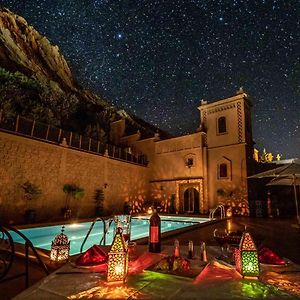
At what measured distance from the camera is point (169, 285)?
130 centimetres

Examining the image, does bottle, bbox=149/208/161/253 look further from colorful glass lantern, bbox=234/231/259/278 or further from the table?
colorful glass lantern, bbox=234/231/259/278

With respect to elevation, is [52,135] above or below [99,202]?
above

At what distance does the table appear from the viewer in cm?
116

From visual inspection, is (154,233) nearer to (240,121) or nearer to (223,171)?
(223,171)

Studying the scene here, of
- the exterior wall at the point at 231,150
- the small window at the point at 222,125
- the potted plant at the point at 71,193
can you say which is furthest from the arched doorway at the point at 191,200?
the potted plant at the point at 71,193

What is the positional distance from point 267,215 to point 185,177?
Answer: 246 inches

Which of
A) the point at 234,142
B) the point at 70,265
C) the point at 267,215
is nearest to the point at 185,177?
the point at 234,142

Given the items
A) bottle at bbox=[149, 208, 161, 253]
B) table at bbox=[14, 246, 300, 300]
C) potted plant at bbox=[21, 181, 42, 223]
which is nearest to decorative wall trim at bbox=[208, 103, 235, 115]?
potted plant at bbox=[21, 181, 42, 223]

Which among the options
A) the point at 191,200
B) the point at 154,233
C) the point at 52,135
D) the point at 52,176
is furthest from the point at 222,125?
the point at 154,233

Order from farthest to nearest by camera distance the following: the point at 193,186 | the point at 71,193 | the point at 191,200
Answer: the point at 191,200 → the point at 193,186 → the point at 71,193

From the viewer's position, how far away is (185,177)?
1752 cm

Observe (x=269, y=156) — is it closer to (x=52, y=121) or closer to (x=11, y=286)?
(x=52, y=121)

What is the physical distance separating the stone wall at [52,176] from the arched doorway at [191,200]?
181 inches

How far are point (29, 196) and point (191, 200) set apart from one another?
37.9 feet
